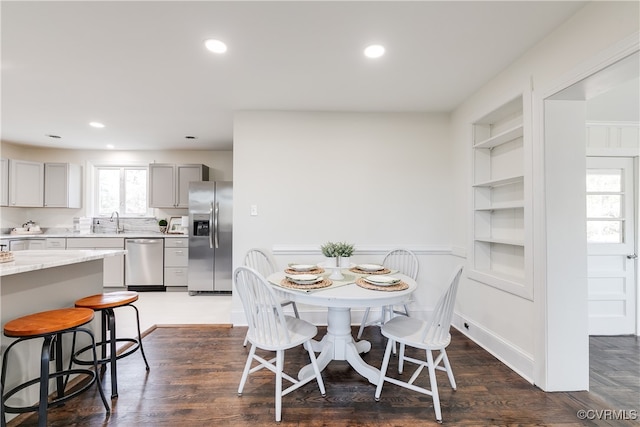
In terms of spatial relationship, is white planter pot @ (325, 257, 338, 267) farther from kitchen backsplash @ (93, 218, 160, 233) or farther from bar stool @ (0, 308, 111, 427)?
kitchen backsplash @ (93, 218, 160, 233)

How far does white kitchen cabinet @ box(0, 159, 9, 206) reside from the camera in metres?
4.56

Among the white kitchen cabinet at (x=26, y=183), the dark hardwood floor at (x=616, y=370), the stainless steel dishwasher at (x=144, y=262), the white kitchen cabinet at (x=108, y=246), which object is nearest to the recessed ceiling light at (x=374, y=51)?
the dark hardwood floor at (x=616, y=370)

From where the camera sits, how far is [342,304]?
182 cm

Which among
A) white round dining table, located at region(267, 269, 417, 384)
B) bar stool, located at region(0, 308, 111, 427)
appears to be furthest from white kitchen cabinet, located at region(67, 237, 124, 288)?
white round dining table, located at region(267, 269, 417, 384)

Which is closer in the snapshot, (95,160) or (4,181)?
(4,181)

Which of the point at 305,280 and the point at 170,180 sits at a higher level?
the point at 170,180

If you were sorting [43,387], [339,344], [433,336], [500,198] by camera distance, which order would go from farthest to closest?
1. [500,198]
2. [339,344]
3. [433,336]
4. [43,387]

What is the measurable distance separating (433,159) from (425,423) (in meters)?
2.58

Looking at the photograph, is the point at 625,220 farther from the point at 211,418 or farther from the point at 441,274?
the point at 211,418

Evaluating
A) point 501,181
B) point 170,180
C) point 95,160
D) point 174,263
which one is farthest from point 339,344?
point 95,160

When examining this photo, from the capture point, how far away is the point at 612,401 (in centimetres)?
191

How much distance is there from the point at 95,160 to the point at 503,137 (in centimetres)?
626

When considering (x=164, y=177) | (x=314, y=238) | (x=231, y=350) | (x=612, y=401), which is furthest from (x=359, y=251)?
(x=164, y=177)

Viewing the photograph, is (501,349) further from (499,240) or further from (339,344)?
(339,344)
